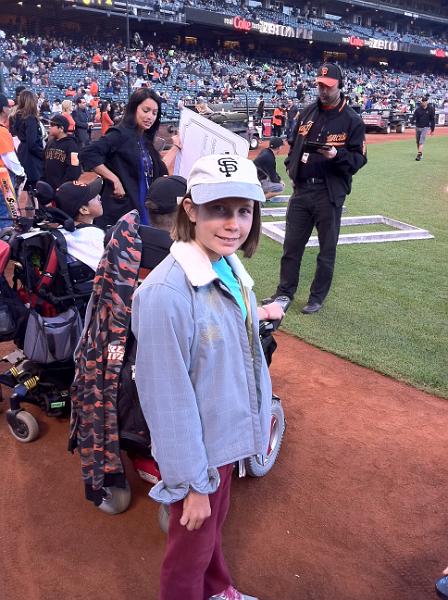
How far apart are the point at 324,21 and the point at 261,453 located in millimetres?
55280

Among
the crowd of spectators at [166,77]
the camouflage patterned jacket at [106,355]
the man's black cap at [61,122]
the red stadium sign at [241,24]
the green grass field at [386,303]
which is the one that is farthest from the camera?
the red stadium sign at [241,24]

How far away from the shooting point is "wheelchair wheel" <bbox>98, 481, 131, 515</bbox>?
2896mm

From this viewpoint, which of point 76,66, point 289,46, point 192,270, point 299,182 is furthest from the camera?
point 289,46

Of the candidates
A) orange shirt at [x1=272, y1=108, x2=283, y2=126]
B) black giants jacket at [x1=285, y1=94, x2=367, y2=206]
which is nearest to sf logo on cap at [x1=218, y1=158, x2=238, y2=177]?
black giants jacket at [x1=285, y1=94, x2=367, y2=206]

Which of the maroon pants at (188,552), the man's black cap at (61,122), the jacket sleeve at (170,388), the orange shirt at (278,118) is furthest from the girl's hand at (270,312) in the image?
the orange shirt at (278,118)

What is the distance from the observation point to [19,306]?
3.46 meters

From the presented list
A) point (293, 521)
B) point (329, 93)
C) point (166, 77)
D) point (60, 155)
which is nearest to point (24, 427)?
point (293, 521)

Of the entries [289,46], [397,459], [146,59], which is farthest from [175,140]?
[289,46]

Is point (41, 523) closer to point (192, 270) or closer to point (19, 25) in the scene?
point (192, 270)

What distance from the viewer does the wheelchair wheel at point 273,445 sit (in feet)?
10.3

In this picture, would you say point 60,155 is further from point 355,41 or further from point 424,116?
point 355,41

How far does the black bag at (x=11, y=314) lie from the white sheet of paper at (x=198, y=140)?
155 centimetres

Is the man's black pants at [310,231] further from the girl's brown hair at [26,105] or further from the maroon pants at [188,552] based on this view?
the girl's brown hair at [26,105]

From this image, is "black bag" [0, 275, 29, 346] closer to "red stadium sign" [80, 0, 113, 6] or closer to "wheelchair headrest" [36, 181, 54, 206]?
"wheelchair headrest" [36, 181, 54, 206]
